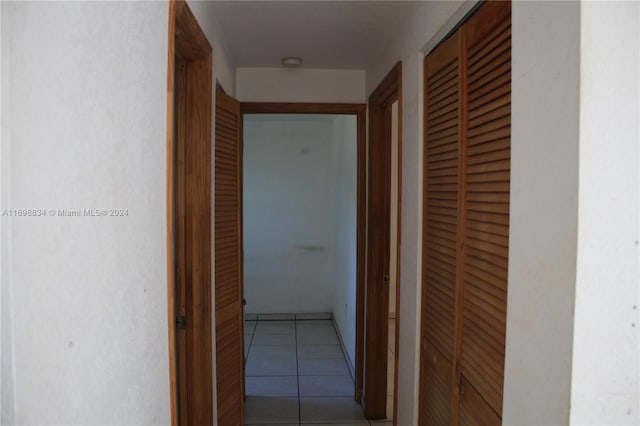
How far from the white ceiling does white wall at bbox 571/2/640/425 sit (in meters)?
1.10

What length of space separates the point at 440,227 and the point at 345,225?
98.0 inches

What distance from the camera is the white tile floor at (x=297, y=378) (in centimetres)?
300

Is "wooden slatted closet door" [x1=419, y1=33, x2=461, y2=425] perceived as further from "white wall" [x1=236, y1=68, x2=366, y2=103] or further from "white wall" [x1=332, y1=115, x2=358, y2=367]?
"white wall" [x1=332, y1=115, x2=358, y2=367]

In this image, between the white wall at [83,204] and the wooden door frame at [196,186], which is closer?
the white wall at [83,204]

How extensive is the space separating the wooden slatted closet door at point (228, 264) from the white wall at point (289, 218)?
101 inches

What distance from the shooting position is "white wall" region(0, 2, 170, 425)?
2.24 feet

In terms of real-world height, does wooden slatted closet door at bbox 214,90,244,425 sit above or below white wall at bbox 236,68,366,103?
below

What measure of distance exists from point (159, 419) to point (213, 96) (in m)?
1.38

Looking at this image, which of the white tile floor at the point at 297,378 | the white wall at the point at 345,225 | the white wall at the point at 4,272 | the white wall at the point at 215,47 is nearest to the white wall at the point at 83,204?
the white wall at the point at 4,272

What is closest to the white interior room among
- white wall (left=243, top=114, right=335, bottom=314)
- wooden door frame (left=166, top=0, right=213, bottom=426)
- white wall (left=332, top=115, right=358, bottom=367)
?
wooden door frame (left=166, top=0, right=213, bottom=426)

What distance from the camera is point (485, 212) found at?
131 centimetres

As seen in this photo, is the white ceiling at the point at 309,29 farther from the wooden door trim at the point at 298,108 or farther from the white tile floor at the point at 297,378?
the white tile floor at the point at 297,378

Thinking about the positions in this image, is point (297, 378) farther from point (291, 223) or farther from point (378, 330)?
point (291, 223)

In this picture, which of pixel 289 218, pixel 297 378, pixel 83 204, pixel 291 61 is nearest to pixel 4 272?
pixel 83 204
